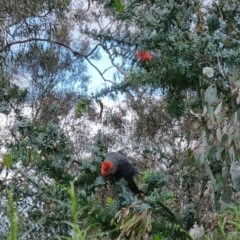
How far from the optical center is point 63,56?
5.89 meters

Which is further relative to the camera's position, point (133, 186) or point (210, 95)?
point (133, 186)

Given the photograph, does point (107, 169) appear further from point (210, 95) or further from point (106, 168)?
point (210, 95)

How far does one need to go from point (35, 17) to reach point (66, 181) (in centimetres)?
317

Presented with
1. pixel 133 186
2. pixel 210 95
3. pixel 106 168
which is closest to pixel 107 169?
pixel 106 168

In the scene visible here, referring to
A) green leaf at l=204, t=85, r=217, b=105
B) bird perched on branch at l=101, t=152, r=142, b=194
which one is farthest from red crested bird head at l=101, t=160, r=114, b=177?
green leaf at l=204, t=85, r=217, b=105

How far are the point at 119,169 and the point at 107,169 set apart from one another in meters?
0.09

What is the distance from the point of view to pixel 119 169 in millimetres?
1504

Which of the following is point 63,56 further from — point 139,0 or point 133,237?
point 133,237

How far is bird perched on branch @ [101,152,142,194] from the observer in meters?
1.42

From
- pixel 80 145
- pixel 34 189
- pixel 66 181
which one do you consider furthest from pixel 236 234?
pixel 80 145

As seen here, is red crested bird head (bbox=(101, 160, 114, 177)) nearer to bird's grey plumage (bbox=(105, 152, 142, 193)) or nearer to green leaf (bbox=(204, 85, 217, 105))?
bird's grey plumage (bbox=(105, 152, 142, 193))

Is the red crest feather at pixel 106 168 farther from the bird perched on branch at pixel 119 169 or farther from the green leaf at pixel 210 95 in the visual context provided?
the green leaf at pixel 210 95

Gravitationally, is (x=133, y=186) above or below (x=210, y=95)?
below

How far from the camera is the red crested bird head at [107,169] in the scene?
1.42 metres
